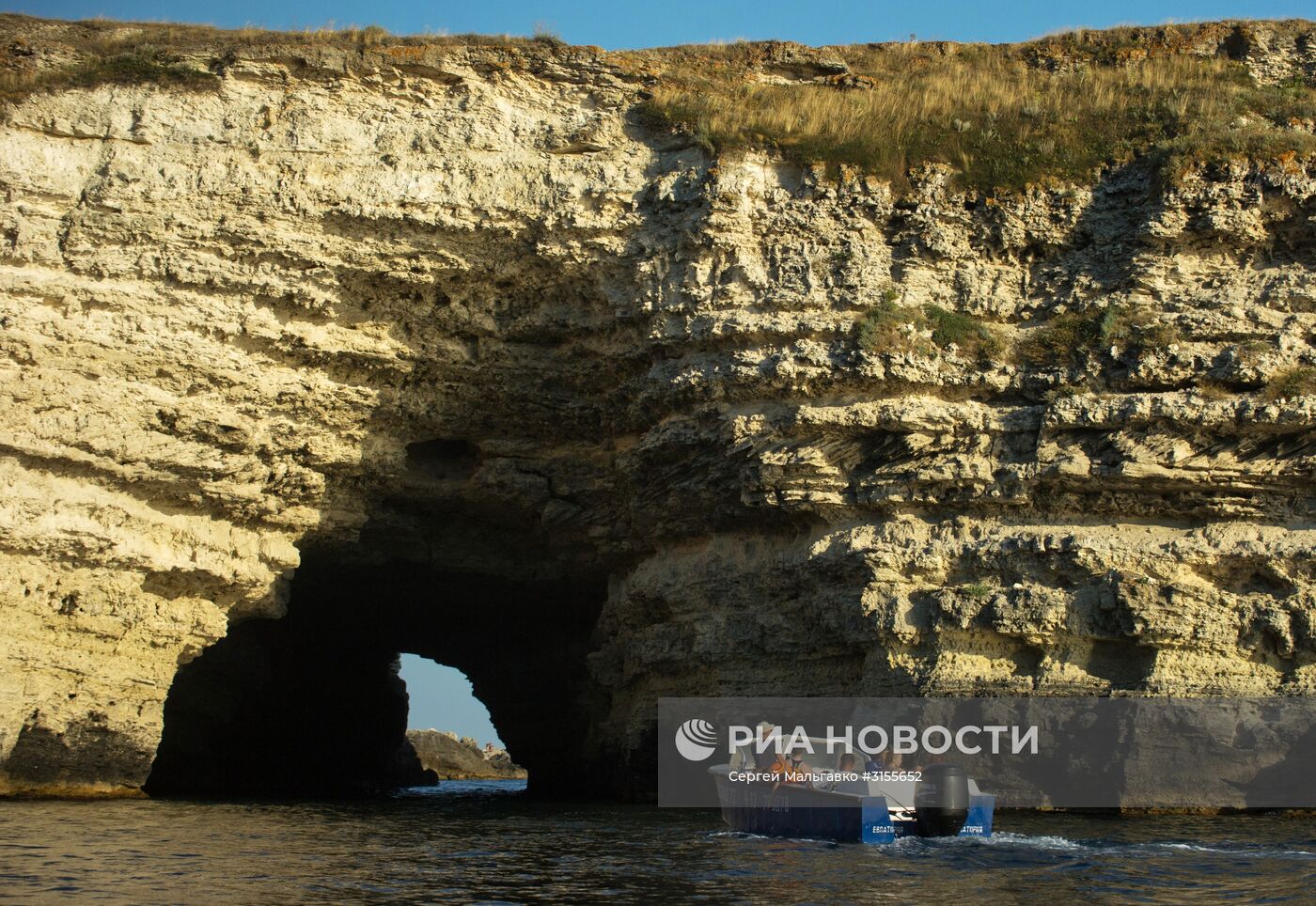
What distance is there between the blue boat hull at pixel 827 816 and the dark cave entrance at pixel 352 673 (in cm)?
1008

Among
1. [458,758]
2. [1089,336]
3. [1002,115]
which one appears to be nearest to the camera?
[1089,336]

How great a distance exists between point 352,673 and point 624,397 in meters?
15.8

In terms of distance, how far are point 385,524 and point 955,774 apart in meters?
12.9

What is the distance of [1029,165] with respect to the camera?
69.9ft

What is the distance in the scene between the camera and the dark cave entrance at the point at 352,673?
88.5ft

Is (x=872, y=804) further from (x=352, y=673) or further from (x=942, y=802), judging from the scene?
(x=352, y=673)

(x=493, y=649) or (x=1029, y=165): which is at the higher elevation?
(x=1029, y=165)

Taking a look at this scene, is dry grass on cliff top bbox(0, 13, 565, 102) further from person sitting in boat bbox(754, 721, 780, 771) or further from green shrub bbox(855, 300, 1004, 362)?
person sitting in boat bbox(754, 721, 780, 771)

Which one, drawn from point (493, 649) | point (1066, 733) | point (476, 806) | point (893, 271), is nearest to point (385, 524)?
point (476, 806)

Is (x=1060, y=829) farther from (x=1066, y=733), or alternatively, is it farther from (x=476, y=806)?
(x=476, y=806)

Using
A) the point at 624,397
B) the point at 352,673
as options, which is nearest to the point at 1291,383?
the point at 624,397

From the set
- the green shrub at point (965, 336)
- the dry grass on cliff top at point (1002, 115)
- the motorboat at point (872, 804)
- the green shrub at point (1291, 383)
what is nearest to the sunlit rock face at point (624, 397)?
the green shrub at point (1291, 383)

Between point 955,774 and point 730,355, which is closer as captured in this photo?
point 955,774

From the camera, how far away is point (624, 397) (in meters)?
22.2
